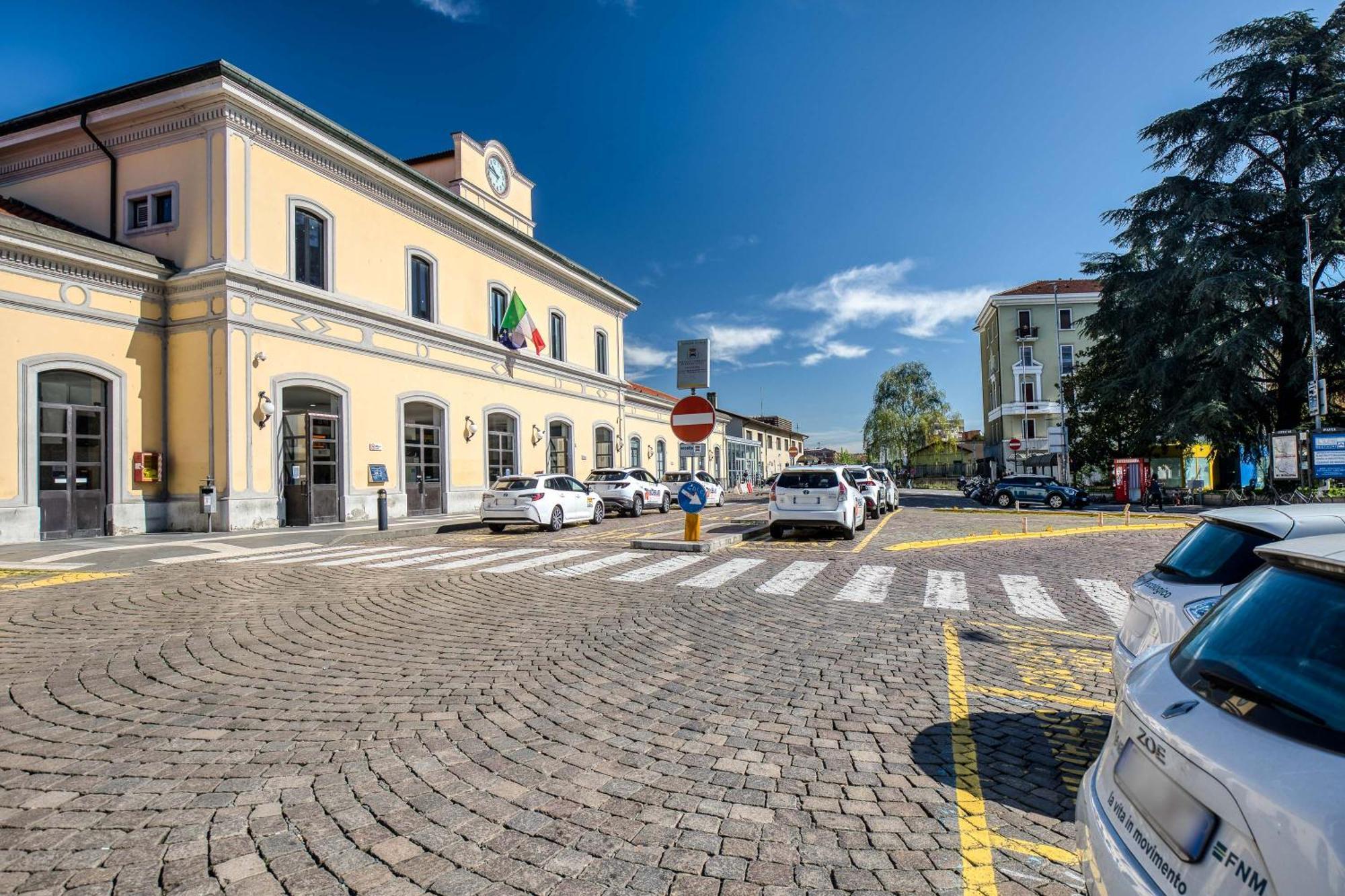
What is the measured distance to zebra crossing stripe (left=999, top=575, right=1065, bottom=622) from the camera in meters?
7.51

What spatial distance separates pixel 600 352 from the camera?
A: 36344 millimetres

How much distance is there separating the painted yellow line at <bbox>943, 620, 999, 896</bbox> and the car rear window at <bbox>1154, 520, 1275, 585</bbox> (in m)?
1.53

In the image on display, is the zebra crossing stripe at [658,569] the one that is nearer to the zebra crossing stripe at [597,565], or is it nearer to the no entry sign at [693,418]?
the zebra crossing stripe at [597,565]

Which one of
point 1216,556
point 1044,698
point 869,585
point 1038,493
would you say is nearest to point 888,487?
point 1038,493

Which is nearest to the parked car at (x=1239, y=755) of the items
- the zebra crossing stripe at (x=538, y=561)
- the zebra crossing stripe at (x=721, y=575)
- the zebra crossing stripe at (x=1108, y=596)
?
the zebra crossing stripe at (x=1108, y=596)

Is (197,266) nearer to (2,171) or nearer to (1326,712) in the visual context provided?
(2,171)

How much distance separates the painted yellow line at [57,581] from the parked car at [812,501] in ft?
38.6

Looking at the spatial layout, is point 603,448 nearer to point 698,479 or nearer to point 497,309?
point 698,479

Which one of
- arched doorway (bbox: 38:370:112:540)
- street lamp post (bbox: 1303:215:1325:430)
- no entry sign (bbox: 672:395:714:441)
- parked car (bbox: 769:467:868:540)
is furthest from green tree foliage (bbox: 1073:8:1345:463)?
arched doorway (bbox: 38:370:112:540)

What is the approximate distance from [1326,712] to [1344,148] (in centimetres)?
3420

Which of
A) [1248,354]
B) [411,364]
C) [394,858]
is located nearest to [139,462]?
[411,364]

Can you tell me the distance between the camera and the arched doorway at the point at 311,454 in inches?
727

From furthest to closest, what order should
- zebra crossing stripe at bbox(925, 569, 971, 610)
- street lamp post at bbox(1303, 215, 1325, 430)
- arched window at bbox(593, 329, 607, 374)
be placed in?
arched window at bbox(593, 329, 607, 374)
street lamp post at bbox(1303, 215, 1325, 430)
zebra crossing stripe at bbox(925, 569, 971, 610)

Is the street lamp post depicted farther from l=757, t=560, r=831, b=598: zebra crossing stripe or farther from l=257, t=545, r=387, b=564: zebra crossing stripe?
l=257, t=545, r=387, b=564: zebra crossing stripe
